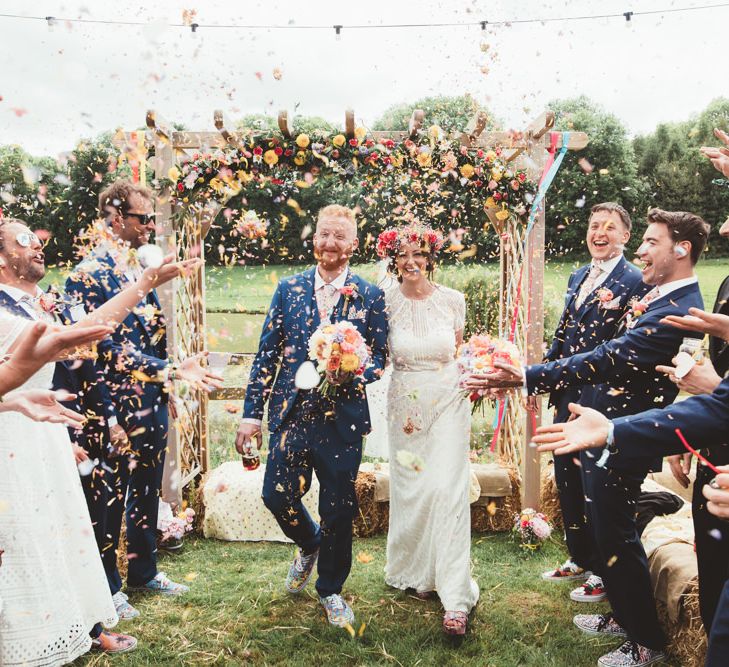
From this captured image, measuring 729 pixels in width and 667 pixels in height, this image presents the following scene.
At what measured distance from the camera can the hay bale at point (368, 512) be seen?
5.16 m

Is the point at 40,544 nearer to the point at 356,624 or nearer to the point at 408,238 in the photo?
the point at 356,624

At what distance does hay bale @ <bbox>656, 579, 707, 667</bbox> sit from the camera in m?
2.96

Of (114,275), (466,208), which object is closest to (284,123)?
(114,275)

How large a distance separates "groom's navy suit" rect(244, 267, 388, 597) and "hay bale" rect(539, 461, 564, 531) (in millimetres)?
2208

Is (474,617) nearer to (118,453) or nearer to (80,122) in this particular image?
(118,453)

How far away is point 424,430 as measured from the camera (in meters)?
3.79

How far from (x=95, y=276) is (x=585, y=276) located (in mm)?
3067

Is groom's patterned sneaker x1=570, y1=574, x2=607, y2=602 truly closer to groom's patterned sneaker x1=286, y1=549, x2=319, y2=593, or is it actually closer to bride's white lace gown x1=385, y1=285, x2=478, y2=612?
bride's white lace gown x1=385, y1=285, x2=478, y2=612

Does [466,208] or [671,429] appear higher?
[466,208]

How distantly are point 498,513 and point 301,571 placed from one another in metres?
Result: 1.99

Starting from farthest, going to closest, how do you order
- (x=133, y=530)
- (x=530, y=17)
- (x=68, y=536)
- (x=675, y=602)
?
(x=530, y=17) → (x=133, y=530) → (x=675, y=602) → (x=68, y=536)

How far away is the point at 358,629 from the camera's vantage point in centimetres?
355

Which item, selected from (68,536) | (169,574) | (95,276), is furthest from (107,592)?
(95,276)

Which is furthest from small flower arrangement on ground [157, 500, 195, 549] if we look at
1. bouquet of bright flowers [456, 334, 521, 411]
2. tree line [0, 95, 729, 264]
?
tree line [0, 95, 729, 264]
